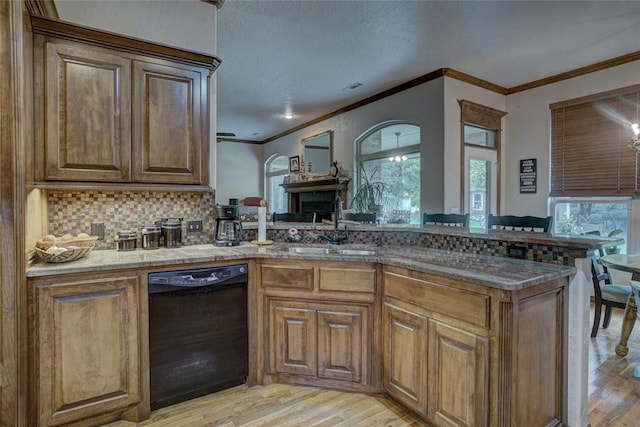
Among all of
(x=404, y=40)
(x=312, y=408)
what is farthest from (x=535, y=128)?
(x=312, y=408)

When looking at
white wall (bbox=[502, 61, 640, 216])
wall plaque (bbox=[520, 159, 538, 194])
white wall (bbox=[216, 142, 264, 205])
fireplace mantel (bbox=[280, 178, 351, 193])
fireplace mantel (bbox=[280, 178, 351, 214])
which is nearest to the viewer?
white wall (bbox=[502, 61, 640, 216])

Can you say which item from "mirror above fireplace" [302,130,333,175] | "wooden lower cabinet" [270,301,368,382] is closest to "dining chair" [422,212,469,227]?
"wooden lower cabinet" [270,301,368,382]

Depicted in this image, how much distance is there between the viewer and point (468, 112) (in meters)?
4.56

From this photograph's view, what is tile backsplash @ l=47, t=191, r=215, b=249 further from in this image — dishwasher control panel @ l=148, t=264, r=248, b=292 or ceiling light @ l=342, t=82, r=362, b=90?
ceiling light @ l=342, t=82, r=362, b=90

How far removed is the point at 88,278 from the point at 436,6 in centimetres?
333

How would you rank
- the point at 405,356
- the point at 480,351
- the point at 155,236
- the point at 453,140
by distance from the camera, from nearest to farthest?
the point at 480,351 → the point at 405,356 → the point at 155,236 → the point at 453,140

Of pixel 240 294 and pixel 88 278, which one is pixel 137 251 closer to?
pixel 88 278

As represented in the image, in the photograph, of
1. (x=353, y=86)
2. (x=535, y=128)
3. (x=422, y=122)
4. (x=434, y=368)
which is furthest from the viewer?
(x=353, y=86)

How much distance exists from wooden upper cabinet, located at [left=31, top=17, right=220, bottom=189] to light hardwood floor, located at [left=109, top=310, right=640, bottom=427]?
1.47 meters

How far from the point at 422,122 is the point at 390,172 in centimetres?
102

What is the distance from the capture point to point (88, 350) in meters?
1.83

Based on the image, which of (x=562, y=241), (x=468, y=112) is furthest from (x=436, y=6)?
(x=562, y=241)

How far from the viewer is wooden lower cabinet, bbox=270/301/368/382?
7.20 feet

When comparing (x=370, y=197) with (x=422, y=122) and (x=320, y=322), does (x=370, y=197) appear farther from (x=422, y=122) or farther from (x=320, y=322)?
(x=320, y=322)
